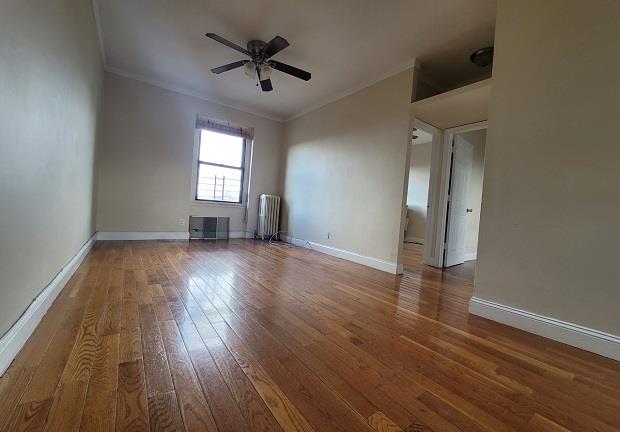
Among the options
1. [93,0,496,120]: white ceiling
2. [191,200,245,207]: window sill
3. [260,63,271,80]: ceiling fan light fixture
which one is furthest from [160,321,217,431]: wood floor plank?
[191,200,245,207]: window sill

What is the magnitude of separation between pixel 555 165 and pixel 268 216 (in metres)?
4.49

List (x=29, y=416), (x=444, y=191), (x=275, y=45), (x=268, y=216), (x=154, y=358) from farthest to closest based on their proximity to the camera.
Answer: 1. (x=268, y=216)
2. (x=444, y=191)
3. (x=275, y=45)
4. (x=154, y=358)
5. (x=29, y=416)

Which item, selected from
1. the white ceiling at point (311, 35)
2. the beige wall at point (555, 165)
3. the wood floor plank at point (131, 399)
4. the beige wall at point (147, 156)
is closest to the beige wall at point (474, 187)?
the white ceiling at point (311, 35)

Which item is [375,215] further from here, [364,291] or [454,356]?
[454,356]

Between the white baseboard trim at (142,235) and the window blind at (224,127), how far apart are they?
6.65 feet

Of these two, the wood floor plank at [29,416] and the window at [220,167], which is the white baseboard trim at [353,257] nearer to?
the window at [220,167]

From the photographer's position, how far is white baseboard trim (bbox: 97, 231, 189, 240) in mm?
4094

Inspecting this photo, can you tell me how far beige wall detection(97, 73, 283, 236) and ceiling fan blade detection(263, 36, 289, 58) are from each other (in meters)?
2.51

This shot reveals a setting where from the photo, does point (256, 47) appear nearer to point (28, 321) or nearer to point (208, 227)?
point (28, 321)

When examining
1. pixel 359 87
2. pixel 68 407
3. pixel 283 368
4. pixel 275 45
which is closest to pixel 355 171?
pixel 359 87

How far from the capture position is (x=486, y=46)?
278cm

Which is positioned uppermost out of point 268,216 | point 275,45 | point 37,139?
point 275,45

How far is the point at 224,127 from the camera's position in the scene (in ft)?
16.6

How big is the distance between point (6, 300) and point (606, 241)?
3185 millimetres
